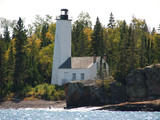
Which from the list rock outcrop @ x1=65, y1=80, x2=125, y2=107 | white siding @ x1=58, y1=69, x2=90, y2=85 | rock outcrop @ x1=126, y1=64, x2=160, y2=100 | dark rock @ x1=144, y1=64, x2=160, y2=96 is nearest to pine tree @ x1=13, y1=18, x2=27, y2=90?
white siding @ x1=58, y1=69, x2=90, y2=85

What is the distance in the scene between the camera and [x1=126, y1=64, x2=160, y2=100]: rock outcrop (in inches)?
1751

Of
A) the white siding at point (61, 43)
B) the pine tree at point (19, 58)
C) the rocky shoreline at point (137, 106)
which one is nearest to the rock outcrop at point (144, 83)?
the rocky shoreline at point (137, 106)

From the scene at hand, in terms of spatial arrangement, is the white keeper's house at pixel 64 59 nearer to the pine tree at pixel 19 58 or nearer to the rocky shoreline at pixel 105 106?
the pine tree at pixel 19 58

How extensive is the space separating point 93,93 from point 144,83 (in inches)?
273

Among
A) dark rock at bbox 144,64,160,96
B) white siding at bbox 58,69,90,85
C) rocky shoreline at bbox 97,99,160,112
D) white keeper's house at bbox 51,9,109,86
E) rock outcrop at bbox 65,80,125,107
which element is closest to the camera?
rocky shoreline at bbox 97,99,160,112

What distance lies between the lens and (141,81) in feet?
151

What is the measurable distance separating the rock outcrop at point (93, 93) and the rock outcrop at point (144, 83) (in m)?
1.49

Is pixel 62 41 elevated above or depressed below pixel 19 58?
above

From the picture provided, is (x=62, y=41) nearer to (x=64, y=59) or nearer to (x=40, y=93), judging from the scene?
(x=64, y=59)

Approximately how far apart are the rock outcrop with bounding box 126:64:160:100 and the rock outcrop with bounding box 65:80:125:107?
1.49 meters

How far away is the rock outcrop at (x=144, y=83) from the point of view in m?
44.5

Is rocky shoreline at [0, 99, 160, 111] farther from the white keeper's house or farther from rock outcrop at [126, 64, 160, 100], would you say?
the white keeper's house

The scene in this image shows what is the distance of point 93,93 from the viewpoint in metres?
47.1

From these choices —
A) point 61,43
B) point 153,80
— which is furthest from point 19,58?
point 153,80
